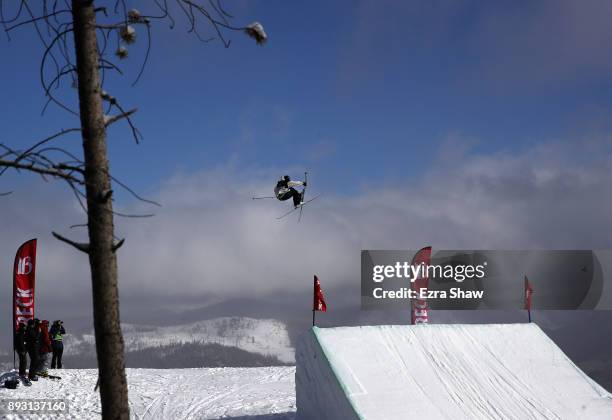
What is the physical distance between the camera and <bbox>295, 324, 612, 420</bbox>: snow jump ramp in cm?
1008

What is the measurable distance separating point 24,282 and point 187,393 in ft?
21.9

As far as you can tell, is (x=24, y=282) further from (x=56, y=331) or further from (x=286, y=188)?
(x=286, y=188)

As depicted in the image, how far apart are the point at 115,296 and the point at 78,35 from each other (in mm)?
1935

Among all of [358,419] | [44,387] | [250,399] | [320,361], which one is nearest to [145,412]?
[250,399]

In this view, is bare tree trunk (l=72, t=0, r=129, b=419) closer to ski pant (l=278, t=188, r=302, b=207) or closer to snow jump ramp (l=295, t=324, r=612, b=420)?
snow jump ramp (l=295, t=324, r=612, b=420)

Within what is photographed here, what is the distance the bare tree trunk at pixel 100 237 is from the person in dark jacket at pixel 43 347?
43.1ft

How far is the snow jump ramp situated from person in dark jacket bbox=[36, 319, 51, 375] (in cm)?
816

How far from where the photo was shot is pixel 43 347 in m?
16.2

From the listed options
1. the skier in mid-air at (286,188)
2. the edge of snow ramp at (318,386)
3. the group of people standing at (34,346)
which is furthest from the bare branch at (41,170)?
the group of people standing at (34,346)

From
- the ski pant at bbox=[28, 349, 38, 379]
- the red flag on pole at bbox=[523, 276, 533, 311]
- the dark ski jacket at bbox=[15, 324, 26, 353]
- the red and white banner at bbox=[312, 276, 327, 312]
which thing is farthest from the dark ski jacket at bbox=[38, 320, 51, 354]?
the red flag on pole at bbox=[523, 276, 533, 311]

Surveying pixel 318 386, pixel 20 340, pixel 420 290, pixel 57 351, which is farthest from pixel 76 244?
pixel 420 290

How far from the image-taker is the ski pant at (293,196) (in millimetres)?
12391

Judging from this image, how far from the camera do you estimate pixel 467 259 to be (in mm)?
25141

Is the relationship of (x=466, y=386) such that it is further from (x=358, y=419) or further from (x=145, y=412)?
(x=145, y=412)
